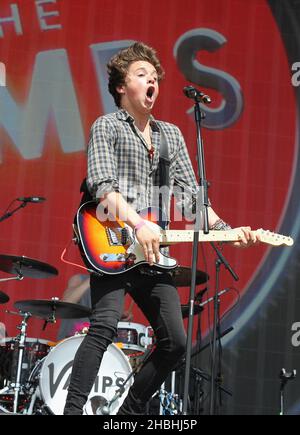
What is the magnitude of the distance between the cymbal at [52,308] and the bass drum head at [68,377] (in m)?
0.20

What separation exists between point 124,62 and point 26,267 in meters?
2.22

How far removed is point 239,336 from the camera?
5.93 metres

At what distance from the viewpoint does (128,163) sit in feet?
11.0

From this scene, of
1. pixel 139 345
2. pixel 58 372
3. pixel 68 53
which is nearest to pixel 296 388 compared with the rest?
pixel 139 345

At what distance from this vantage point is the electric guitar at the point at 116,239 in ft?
10.3

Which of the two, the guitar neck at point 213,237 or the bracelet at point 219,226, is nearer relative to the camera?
the guitar neck at point 213,237

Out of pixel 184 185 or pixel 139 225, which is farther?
pixel 184 185

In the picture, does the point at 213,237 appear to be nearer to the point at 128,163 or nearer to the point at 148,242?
the point at 148,242

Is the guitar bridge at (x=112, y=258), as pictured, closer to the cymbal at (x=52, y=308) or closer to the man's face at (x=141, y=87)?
the man's face at (x=141, y=87)

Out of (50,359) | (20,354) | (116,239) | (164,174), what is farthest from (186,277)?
(116,239)

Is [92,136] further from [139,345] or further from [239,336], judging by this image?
[239,336]

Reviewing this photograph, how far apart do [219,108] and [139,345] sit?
211cm

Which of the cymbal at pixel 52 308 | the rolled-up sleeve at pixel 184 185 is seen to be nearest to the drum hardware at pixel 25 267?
the cymbal at pixel 52 308

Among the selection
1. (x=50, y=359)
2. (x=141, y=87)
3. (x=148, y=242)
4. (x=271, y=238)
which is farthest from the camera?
(x=50, y=359)
